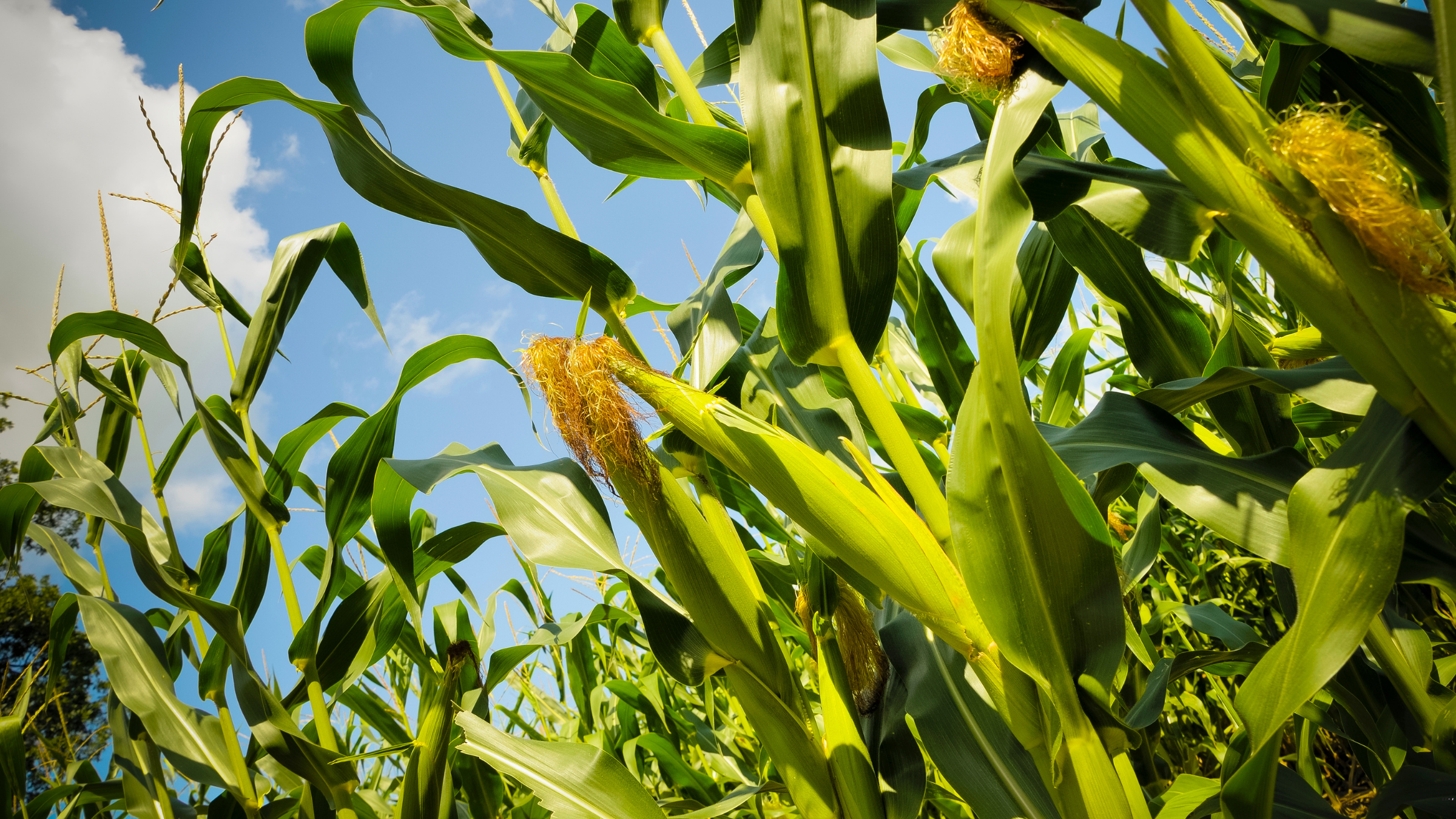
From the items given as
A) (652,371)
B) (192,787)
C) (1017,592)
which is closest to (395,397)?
(652,371)

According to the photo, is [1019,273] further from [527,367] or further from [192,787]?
[192,787]

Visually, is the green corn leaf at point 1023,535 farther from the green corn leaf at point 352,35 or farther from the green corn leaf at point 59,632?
the green corn leaf at point 59,632

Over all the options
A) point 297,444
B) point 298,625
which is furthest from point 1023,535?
point 297,444

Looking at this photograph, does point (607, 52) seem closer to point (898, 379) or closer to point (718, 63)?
point (718, 63)

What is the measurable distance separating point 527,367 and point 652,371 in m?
0.17

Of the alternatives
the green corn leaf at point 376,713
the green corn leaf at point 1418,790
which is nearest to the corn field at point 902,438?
the green corn leaf at point 1418,790

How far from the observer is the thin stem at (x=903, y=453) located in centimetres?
64

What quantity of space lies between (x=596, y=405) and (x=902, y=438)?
31 cm

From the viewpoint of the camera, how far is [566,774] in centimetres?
79

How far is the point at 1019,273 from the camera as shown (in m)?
1.01

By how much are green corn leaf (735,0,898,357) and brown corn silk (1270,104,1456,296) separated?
1.07 ft

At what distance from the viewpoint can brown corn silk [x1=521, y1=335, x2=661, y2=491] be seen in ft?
2.32

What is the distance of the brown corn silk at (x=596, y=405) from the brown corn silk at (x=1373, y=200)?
587 millimetres

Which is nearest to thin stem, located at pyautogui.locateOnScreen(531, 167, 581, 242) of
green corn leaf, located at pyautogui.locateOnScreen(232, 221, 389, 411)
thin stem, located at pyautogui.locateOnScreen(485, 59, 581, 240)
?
thin stem, located at pyautogui.locateOnScreen(485, 59, 581, 240)
